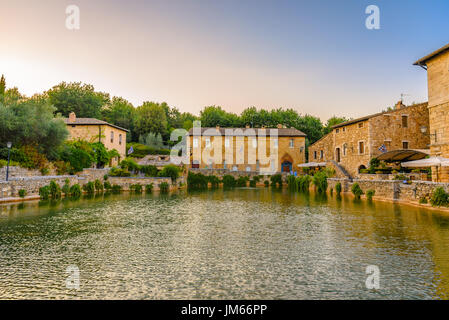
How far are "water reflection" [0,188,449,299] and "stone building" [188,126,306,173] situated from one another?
107ft

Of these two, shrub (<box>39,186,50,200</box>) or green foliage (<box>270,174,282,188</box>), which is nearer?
shrub (<box>39,186,50,200</box>)

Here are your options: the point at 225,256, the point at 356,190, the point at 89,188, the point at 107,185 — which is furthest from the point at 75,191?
the point at 356,190

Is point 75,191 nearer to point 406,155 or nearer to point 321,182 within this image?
point 321,182

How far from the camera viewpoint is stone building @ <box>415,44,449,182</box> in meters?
18.6

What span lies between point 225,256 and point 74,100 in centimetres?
5427

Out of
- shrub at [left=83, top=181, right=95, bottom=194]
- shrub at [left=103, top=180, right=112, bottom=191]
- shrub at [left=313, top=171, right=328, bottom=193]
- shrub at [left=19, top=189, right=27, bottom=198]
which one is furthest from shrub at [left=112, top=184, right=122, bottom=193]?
shrub at [left=313, top=171, right=328, bottom=193]

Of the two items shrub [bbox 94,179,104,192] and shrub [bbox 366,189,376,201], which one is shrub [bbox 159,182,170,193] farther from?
shrub [bbox 366,189,376,201]

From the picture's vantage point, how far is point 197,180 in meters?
38.3

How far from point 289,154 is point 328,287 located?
41.0 meters

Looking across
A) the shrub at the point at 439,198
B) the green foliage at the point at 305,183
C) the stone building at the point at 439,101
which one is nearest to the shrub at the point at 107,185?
the green foliage at the point at 305,183

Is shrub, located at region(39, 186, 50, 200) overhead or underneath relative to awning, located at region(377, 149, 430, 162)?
underneath

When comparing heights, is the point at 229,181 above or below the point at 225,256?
above

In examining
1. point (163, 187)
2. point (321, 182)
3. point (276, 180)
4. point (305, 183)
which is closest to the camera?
point (321, 182)
